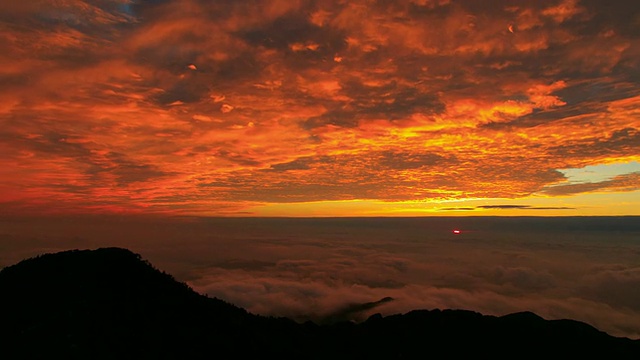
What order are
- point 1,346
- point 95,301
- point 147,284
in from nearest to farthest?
point 1,346 → point 95,301 → point 147,284

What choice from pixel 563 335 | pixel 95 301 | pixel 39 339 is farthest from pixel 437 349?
pixel 39 339

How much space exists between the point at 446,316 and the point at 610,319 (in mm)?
169404

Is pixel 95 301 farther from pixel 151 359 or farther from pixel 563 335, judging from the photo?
pixel 563 335

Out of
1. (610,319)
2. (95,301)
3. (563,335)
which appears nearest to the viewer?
(95,301)

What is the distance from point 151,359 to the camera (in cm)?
3006

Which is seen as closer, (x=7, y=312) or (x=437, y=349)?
(x=7, y=312)

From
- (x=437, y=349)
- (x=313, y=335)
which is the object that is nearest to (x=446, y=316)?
(x=437, y=349)

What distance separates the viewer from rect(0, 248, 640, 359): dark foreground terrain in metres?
29.4

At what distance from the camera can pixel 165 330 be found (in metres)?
35.3

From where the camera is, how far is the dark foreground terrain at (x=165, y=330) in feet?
96.5

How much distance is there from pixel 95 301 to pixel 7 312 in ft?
22.1

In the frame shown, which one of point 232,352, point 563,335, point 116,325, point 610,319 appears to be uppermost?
point 116,325

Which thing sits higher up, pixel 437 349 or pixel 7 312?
pixel 7 312

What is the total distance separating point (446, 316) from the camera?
7750cm
